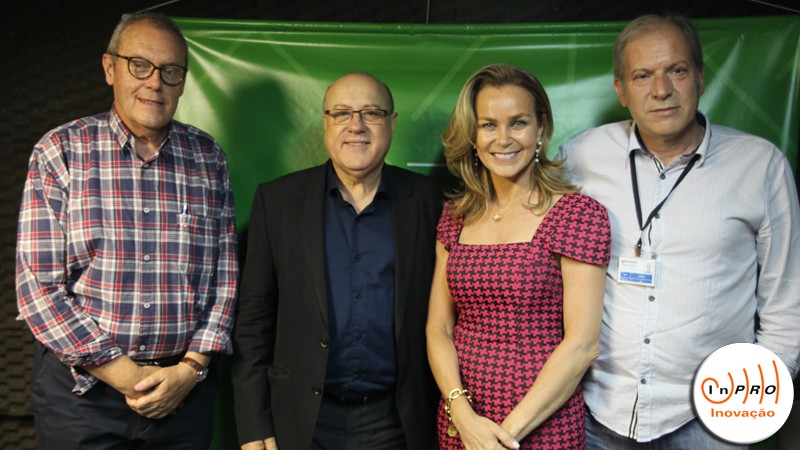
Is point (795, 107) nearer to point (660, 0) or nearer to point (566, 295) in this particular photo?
point (660, 0)

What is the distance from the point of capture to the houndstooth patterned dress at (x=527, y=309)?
86.0 inches

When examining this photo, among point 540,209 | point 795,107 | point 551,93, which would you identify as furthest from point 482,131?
point 795,107

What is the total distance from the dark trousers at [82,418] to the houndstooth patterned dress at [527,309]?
3.88 ft

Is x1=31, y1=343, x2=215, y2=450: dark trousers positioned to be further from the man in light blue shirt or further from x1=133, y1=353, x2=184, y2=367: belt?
the man in light blue shirt

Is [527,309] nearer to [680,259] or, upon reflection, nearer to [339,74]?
[680,259]

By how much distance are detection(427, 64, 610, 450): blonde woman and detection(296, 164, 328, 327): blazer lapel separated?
16.7 inches

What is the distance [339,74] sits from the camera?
3.26 m

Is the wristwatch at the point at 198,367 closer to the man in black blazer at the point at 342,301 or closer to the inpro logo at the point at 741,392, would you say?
the man in black blazer at the point at 342,301

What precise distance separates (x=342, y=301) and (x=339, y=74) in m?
1.29

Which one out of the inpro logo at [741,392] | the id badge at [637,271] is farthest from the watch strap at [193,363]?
the inpro logo at [741,392]

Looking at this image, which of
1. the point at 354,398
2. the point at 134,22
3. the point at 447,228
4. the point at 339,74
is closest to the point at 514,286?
the point at 447,228

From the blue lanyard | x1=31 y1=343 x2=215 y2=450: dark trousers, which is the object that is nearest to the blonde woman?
the blue lanyard

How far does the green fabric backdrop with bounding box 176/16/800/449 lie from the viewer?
3.16 metres

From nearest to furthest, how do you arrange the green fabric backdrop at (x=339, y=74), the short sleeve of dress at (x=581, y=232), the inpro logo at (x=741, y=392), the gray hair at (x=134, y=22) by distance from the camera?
the short sleeve of dress at (x=581, y=232) < the inpro logo at (x=741, y=392) < the gray hair at (x=134, y=22) < the green fabric backdrop at (x=339, y=74)
